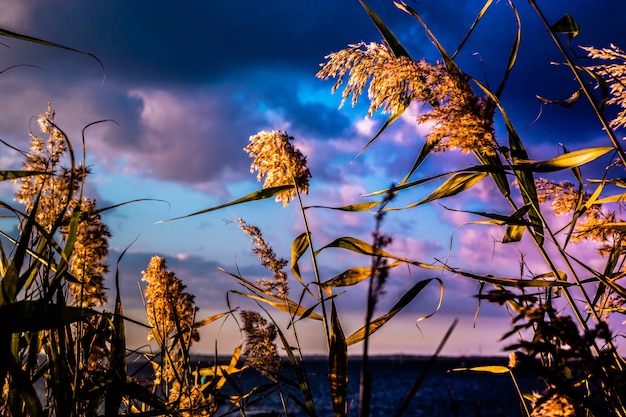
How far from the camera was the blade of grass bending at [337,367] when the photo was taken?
1.17m

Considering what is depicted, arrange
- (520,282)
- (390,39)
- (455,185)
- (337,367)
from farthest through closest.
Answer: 1. (390,39)
2. (455,185)
3. (520,282)
4. (337,367)

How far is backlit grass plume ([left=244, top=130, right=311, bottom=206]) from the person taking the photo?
76.2 inches

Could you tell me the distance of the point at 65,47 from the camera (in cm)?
126

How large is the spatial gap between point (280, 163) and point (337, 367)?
2.89 ft

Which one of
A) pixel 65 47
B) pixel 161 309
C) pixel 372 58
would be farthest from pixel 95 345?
pixel 372 58

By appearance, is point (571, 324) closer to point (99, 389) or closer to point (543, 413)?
point (543, 413)

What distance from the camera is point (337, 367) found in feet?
4.26

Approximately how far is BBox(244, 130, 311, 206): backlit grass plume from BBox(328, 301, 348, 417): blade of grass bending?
617 mm

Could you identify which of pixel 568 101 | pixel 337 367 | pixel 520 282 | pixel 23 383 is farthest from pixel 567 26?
pixel 23 383

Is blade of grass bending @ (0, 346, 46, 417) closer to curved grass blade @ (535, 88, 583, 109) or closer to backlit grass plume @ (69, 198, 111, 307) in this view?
backlit grass plume @ (69, 198, 111, 307)

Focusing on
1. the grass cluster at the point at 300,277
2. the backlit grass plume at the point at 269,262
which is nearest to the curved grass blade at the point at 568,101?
the grass cluster at the point at 300,277

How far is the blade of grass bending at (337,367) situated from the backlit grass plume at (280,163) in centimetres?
62

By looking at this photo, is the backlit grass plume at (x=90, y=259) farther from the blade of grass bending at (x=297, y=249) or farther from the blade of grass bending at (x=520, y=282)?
the blade of grass bending at (x=520, y=282)

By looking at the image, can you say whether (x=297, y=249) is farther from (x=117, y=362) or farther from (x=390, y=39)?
(x=390, y=39)
